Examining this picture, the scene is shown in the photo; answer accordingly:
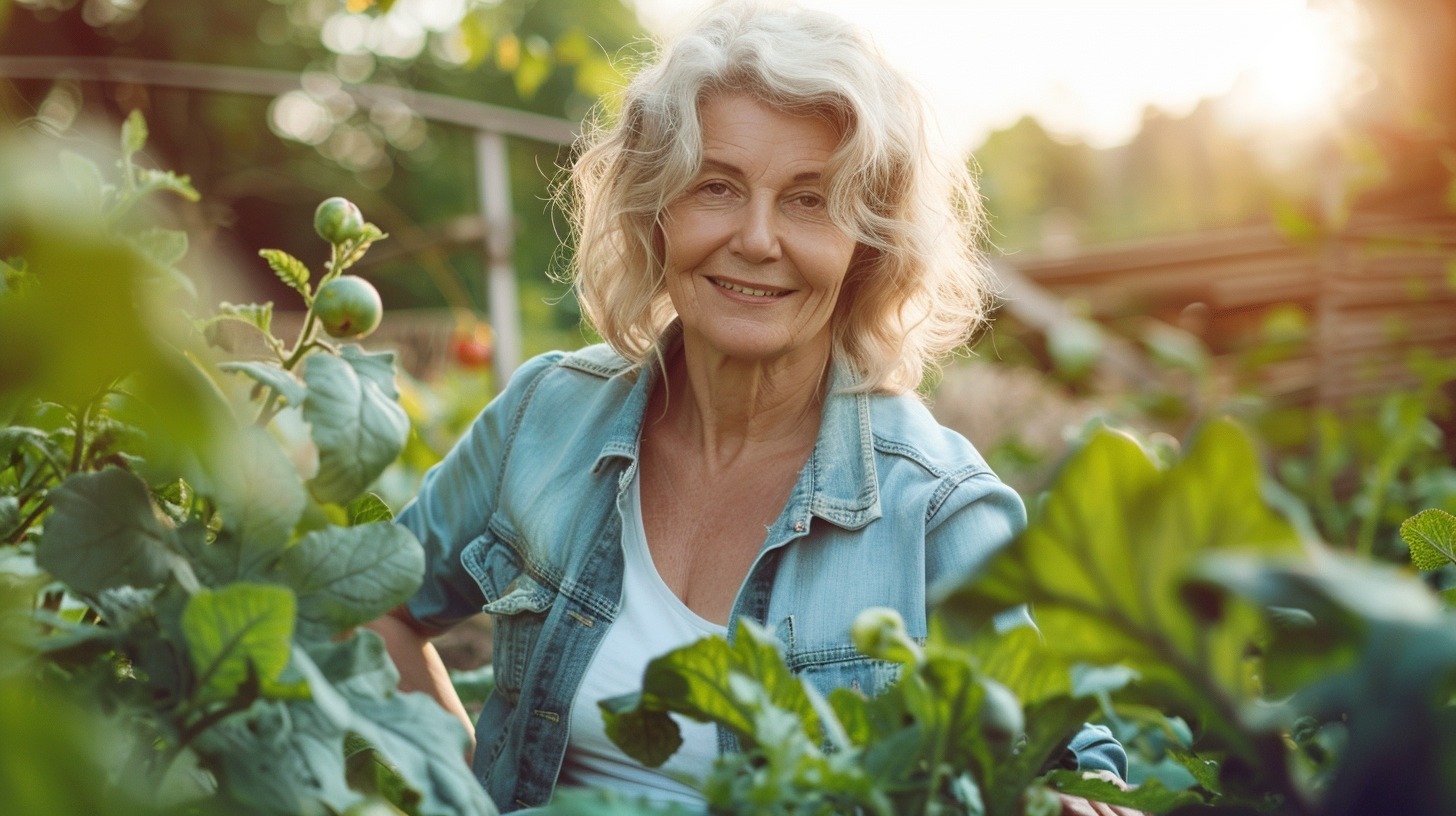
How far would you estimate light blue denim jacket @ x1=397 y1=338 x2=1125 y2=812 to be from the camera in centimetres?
141

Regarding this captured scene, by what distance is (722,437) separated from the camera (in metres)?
1.72

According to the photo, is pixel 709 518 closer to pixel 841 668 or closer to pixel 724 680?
pixel 841 668

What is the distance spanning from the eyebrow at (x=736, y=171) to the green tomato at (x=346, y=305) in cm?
85

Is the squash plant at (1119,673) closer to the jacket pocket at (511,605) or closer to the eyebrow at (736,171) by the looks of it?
the jacket pocket at (511,605)

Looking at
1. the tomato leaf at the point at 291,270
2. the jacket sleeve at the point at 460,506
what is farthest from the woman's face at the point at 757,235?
the tomato leaf at the point at 291,270

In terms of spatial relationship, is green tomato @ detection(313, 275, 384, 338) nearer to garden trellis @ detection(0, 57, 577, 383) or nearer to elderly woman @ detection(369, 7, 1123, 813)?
elderly woman @ detection(369, 7, 1123, 813)

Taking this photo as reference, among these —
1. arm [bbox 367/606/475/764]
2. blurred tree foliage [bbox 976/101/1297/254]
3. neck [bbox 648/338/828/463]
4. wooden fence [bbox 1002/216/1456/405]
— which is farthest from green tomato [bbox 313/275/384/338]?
blurred tree foliage [bbox 976/101/1297/254]

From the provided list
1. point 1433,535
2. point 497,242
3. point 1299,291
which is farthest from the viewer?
point 1299,291

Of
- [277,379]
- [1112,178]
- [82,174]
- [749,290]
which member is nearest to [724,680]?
[277,379]

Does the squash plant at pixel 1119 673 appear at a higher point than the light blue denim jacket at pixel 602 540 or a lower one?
lower

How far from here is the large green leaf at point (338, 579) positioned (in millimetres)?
633

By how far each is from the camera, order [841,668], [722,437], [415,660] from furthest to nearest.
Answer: [722,437], [415,660], [841,668]

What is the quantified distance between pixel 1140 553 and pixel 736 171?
1164 millimetres

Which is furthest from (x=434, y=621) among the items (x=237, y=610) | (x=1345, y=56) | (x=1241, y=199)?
(x=1241, y=199)
